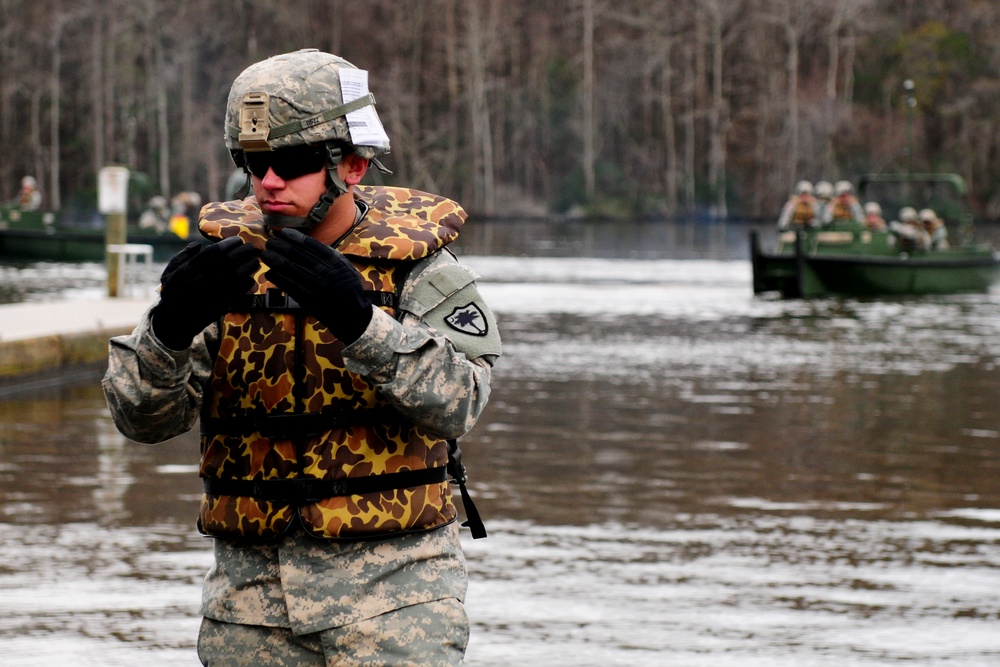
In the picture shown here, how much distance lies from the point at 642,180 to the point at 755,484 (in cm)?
7803

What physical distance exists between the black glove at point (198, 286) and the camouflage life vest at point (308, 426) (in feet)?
0.56

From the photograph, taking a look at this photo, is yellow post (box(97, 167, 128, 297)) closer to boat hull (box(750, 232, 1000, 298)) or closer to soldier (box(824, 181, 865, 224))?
boat hull (box(750, 232, 1000, 298))

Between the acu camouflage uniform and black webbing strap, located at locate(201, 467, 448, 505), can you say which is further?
black webbing strap, located at locate(201, 467, 448, 505)

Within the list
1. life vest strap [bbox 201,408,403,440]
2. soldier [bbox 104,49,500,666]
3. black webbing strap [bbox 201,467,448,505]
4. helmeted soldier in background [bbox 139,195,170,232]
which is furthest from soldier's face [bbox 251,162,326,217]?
helmeted soldier in background [bbox 139,195,170,232]

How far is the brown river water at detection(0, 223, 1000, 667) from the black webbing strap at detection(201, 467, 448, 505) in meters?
2.88

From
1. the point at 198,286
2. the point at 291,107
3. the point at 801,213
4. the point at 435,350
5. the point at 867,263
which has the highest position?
the point at 291,107

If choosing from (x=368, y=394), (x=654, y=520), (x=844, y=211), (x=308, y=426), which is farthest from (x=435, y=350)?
(x=844, y=211)

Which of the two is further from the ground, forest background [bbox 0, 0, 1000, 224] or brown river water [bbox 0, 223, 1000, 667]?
forest background [bbox 0, 0, 1000, 224]

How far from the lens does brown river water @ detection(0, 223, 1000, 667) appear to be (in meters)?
6.35

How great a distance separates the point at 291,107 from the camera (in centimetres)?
314

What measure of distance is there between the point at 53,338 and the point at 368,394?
1185 centimetres

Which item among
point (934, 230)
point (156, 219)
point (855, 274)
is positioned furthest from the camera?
point (156, 219)

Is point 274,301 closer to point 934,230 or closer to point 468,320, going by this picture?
point 468,320

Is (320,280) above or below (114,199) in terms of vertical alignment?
above
